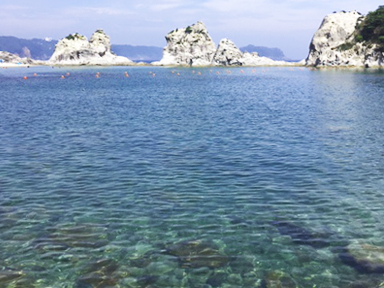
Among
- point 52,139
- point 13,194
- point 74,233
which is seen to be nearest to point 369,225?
point 74,233

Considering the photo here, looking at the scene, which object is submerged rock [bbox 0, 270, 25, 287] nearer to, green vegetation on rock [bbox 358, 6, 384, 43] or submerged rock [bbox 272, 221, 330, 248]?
submerged rock [bbox 272, 221, 330, 248]

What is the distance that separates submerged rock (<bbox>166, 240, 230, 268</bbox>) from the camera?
14922 millimetres

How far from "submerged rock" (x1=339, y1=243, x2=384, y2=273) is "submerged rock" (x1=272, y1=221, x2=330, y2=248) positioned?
1.02 meters

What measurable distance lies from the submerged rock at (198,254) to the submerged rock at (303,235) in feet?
11.7

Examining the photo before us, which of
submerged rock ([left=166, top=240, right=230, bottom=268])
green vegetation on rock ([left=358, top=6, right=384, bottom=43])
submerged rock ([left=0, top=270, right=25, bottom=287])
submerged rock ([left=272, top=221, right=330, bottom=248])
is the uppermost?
green vegetation on rock ([left=358, top=6, right=384, bottom=43])

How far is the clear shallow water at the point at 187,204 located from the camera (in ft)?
47.8

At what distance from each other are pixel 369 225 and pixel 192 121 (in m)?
32.3

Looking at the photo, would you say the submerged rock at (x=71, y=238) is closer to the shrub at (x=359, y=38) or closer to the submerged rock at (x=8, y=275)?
the submerged rock at (x=8, y=275)

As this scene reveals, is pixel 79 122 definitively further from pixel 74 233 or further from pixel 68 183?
pixel 74 233

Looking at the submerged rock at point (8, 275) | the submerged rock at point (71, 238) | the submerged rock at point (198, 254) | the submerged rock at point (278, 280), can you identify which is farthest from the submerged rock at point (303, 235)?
the submerged rock at point (8, 275)

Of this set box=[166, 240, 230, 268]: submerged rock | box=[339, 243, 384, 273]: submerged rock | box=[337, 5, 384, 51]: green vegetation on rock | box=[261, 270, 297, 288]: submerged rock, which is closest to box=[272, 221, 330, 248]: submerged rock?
box=[339, 243, 384, 273]: submerged rock

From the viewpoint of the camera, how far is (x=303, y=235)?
17.1 metres

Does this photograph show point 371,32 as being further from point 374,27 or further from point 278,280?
point 278,280

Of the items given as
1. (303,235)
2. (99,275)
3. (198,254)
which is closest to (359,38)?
(303,235)
